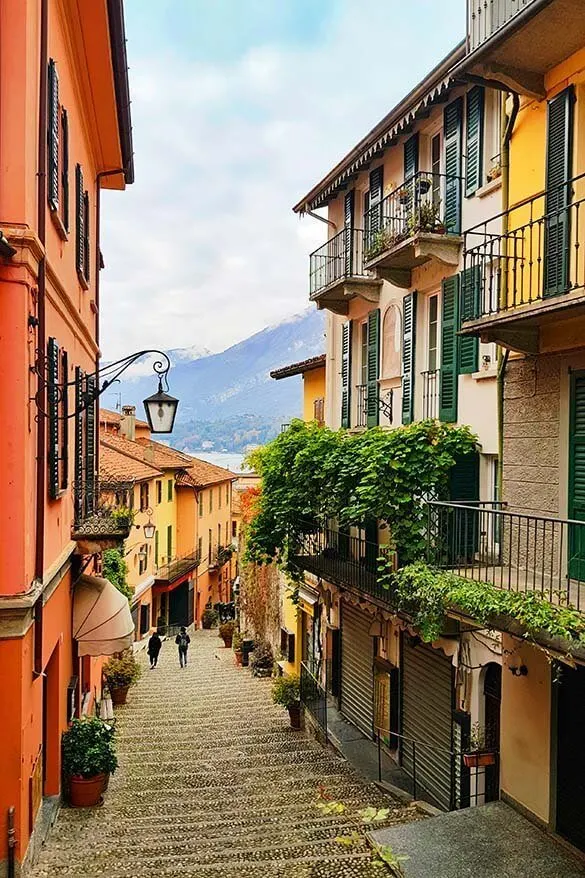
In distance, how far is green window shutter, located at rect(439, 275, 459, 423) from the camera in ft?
38.9

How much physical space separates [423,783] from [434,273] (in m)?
9.14

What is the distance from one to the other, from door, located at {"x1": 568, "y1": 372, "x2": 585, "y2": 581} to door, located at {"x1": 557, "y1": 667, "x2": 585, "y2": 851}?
129cm

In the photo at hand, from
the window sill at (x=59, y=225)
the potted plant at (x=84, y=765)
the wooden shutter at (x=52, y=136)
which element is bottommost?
the potted plant at (x=84, y=765)

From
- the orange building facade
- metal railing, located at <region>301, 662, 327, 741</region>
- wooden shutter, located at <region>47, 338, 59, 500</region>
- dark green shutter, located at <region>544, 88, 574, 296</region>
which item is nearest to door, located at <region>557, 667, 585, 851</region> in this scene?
dark green shutter, located at <region>544, 88, 574, 296</region>

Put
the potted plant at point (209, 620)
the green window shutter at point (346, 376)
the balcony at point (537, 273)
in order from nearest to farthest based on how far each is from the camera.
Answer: the balcony at point (537, 273)
the green window shutter at point (346, 376)
the potted plant at point (209, 620)

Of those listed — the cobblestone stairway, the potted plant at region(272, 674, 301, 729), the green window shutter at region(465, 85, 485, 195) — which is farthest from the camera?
the potted plant at region(272, 674, 301, 729)

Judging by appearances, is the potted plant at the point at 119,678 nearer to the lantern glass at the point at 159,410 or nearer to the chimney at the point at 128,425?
the lantern glass at the point at 159,410

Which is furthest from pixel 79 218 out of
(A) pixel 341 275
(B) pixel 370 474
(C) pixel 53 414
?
(A) pixel 341 275

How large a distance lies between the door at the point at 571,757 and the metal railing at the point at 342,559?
13.7ft

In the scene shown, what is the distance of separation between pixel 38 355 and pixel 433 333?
7.88 m

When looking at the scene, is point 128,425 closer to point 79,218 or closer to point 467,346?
point 79,218

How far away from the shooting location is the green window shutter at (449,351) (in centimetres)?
1187

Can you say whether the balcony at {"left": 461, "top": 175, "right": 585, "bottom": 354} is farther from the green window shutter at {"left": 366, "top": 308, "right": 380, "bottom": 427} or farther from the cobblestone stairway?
the cobblestone stairway

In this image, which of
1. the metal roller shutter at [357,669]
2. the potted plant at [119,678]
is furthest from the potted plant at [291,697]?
the potted plant at [119,678]
